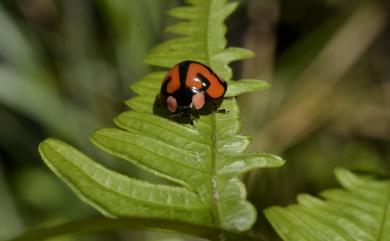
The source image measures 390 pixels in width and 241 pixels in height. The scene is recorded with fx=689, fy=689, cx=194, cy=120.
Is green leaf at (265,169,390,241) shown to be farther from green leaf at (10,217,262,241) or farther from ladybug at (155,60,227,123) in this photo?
ladybug at (155,60,227,123)

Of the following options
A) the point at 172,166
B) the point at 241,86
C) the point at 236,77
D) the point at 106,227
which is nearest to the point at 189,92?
the point at 241,86

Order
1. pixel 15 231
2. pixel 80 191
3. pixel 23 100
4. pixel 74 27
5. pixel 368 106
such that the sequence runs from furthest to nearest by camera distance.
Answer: pixel 368 106
pixel 74 27
pixel 23 100
pixel 15 231
pixel 80 191

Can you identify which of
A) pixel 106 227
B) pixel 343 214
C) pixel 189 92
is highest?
pixel 189 92

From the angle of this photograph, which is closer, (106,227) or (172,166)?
(106,227)

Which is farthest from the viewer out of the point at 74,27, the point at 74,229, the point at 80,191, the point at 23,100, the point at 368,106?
the point at 368,106

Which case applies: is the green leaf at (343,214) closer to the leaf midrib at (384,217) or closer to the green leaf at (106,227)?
the leaf midrib at (384,217)

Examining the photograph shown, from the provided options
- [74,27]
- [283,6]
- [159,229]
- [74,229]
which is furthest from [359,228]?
[283,6]

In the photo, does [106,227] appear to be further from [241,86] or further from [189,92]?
[189,92]

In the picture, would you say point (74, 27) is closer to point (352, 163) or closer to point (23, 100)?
point (23, 100)
